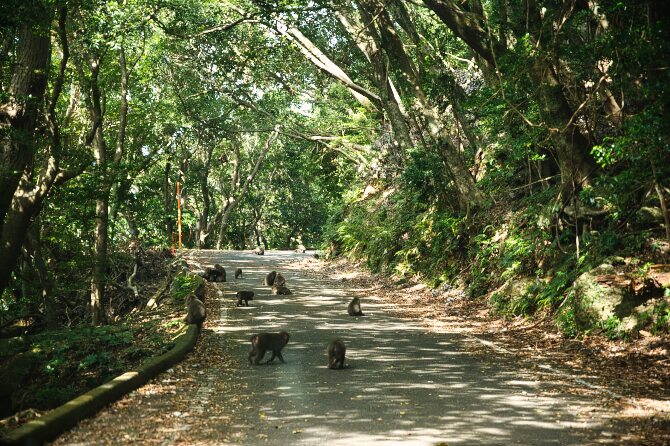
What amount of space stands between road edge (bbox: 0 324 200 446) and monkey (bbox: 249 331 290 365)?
1.21 meters

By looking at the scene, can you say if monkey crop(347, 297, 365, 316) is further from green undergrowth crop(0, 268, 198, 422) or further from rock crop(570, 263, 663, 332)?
rock crop(570, 263, 663, 332)

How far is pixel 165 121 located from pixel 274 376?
2498cm

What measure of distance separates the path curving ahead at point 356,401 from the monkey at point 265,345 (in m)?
0.17

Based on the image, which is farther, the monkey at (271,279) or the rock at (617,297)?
the monkey at (271,279)

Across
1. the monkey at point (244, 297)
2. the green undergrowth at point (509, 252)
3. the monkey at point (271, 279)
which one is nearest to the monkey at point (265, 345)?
the green undergrowth at point (509, 252)

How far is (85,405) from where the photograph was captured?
24.4ft

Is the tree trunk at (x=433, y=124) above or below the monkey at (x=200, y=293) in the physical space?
above

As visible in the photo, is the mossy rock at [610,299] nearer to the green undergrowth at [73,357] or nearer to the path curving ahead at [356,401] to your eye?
the path curving ahead at [356,401]

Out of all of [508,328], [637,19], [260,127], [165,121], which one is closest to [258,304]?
[508,328]

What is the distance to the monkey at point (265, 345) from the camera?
10719 mm

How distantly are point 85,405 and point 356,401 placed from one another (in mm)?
2869

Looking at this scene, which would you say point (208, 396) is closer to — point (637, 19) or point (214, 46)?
point (637, 19)

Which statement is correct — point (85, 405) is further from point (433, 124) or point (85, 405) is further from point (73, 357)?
point (433, 124)

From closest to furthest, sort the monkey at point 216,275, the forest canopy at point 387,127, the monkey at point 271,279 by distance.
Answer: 1. the forest canopy at point 387,127
2. the monkey at point 271,279
3. the monkey at point 216,275
